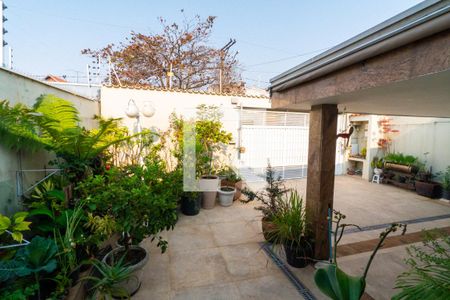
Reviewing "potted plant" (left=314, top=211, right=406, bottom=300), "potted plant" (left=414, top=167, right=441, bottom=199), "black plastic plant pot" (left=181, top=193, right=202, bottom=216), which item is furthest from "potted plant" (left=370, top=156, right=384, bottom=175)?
"potted plant" (left=314, top=211, right=406, bottom=300)

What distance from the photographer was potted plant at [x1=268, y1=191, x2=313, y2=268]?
2.91 metres

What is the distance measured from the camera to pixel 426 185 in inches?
250

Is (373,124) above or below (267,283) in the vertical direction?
above

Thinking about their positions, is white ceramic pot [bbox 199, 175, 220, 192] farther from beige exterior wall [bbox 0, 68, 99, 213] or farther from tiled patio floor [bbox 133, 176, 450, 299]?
beige exterior wall [bbox 0, 68, 99, 213]

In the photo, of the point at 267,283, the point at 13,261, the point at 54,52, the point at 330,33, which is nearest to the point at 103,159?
the point at 13,261

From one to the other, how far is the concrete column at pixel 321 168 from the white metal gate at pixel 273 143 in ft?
12.8

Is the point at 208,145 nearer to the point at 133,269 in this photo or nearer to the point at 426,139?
the point at 133,269

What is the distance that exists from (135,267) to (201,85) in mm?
11558

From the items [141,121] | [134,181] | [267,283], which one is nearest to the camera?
[134,181]

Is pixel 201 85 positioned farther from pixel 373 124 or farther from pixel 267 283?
pixel 267 283

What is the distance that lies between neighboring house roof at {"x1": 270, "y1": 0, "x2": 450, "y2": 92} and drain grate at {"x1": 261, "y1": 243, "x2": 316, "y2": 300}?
2399 millimetres

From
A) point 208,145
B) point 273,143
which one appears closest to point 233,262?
point 208,145

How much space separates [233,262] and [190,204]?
1916 millimetres

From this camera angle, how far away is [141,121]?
19.2ft
